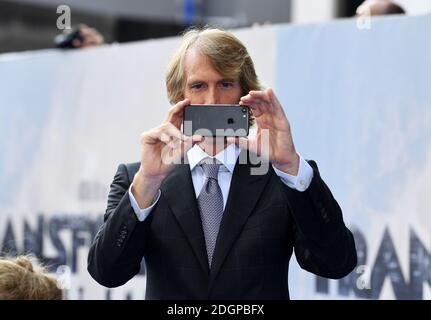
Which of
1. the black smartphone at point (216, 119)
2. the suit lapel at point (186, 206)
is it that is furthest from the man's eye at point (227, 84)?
the suit lapel at point (186, 206)

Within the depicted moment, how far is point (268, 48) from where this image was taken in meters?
4.91

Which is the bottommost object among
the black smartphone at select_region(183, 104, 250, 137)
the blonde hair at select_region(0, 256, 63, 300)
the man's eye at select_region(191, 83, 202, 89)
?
the blonde hair at select_region(0, 256, 63, 300)

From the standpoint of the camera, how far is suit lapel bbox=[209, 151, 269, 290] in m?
2.75

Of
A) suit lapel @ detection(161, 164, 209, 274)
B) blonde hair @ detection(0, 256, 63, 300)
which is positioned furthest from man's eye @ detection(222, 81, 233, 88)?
blonde hair @ detection(0, 256, 63, 300)

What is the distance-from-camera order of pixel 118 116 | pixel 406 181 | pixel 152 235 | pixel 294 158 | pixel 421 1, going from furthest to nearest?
1. pixel 421 1
2. pixel 118 116
3. pixel 406 181
4. pixel 152 235
5. pixel 294 158

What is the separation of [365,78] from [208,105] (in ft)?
6.19

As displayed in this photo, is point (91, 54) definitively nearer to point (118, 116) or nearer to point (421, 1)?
point (118, 116)

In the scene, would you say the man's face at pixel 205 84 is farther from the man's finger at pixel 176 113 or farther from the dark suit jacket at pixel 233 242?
the dark suit jacket at pixel 233 242

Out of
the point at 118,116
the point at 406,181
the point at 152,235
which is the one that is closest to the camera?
the point at 152,235

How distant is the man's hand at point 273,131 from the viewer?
260 cm

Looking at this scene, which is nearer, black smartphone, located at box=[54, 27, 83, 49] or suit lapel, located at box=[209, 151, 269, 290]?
suit lapel, located at box=[209, 151, 269, 290]

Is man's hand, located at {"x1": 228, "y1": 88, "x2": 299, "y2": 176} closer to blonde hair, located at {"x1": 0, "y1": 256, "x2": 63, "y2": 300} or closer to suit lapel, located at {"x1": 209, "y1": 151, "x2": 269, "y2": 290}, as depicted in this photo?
suit lapel, located at {"x1": 209, "y1": 151, "x2": 269, "y2": 290}

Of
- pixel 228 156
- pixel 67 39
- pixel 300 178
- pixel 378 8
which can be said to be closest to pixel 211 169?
pixel 228 156

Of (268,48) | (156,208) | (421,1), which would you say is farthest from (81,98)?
(421,1)
